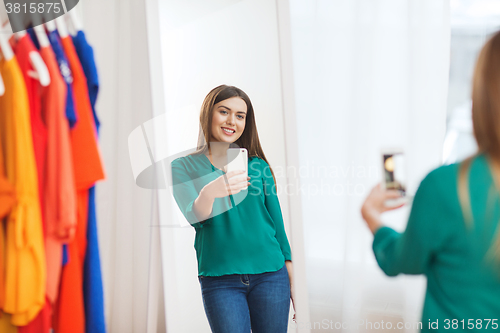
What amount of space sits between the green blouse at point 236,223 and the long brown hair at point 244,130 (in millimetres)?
33

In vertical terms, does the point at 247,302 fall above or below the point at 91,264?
below

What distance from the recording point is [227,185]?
1.15 metres

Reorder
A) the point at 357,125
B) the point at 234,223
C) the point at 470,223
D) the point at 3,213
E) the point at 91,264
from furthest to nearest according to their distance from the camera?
the point at 357,125
the point at 234,223
the point at 91,264
the point at 3,213
the point at 470,223

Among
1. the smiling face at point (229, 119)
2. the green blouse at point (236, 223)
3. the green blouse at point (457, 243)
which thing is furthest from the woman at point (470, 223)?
the smiling face at point (229, 119)

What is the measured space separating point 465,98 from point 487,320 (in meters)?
0.94

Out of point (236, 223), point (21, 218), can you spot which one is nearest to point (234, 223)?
point (236, 223)

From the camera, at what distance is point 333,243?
136 centimetres

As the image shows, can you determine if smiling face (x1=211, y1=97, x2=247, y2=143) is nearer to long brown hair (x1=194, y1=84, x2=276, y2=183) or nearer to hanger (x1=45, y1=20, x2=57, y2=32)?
long brown hair (x1=194, y1=84, x2=276, y2=183)

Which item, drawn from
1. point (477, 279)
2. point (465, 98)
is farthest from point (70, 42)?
point (465, 98)

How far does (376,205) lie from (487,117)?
29 cm

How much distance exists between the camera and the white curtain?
1.30 metres

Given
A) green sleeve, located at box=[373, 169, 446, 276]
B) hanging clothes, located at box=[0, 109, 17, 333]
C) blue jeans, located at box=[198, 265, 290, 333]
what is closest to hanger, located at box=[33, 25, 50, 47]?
hanging clothes, located at box=[0, 109, 17, 333]

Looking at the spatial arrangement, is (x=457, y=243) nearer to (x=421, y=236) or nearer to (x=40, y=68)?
(x=421, y=236)

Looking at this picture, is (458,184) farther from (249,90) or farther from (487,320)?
(249,90)
